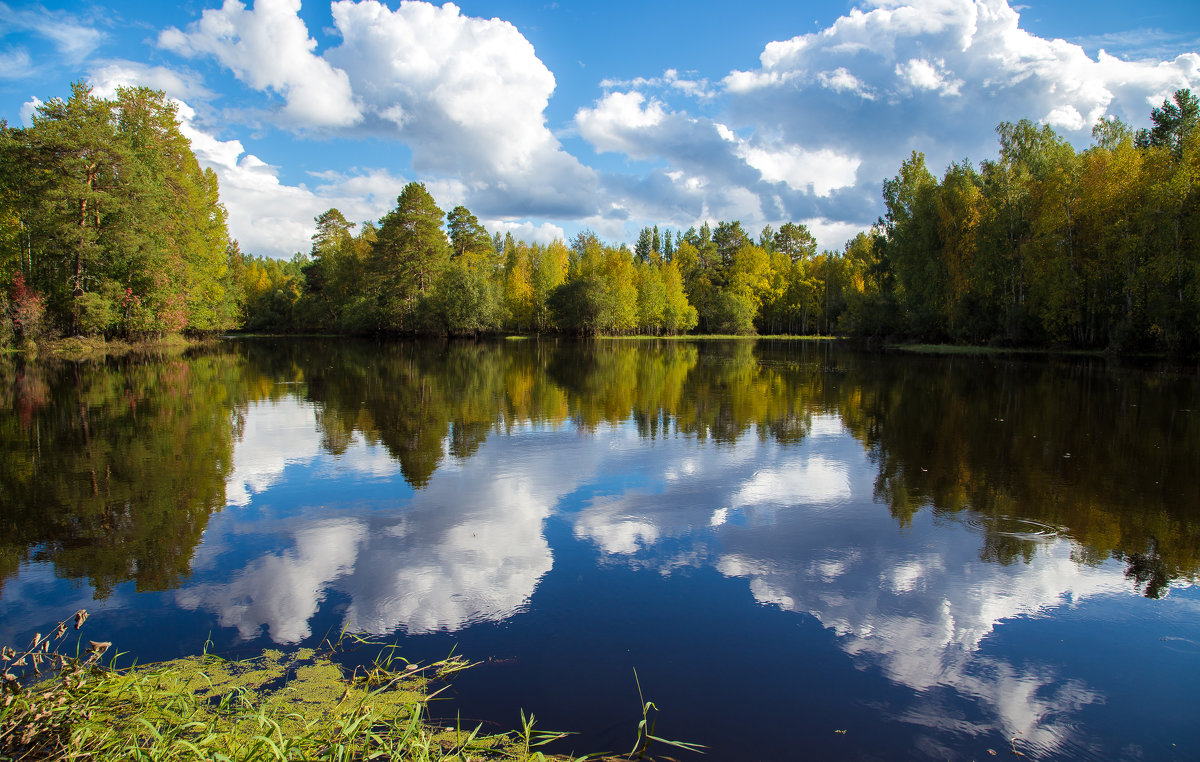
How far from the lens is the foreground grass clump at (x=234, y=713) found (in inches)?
121

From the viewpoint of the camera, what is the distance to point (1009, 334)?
41.6 metres

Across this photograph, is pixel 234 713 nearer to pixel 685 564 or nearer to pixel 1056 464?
pixel 685 564

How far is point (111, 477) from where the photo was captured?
31.6ft

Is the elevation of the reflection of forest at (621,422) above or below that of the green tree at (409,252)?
below

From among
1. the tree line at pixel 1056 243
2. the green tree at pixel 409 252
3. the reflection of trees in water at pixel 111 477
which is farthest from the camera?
the green tree at pixel 409 252

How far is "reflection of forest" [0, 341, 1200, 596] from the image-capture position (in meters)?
7.37

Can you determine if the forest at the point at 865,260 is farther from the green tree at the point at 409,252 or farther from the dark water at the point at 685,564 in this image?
the dark water at the point at 685,564

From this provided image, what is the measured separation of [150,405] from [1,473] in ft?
24.3

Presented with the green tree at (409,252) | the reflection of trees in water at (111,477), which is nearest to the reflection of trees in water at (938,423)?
the reflection of trees in water at (111,477)

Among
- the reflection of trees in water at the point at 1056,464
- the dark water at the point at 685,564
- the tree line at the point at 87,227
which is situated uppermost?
the tree line at the point at 87,227

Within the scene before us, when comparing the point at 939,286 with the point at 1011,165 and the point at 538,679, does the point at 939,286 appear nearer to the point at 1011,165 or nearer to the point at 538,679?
the point at 1011,165

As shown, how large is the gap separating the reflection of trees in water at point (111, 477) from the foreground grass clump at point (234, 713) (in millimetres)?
2141

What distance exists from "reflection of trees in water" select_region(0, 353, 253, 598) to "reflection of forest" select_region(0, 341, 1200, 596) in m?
0.04

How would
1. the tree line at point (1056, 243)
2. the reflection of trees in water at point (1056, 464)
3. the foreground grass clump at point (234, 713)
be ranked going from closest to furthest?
the foreground grass clump at point (234, 713) → the reflection of trees in water at point (1056, 464) → the tree line at point (1056, 243)
